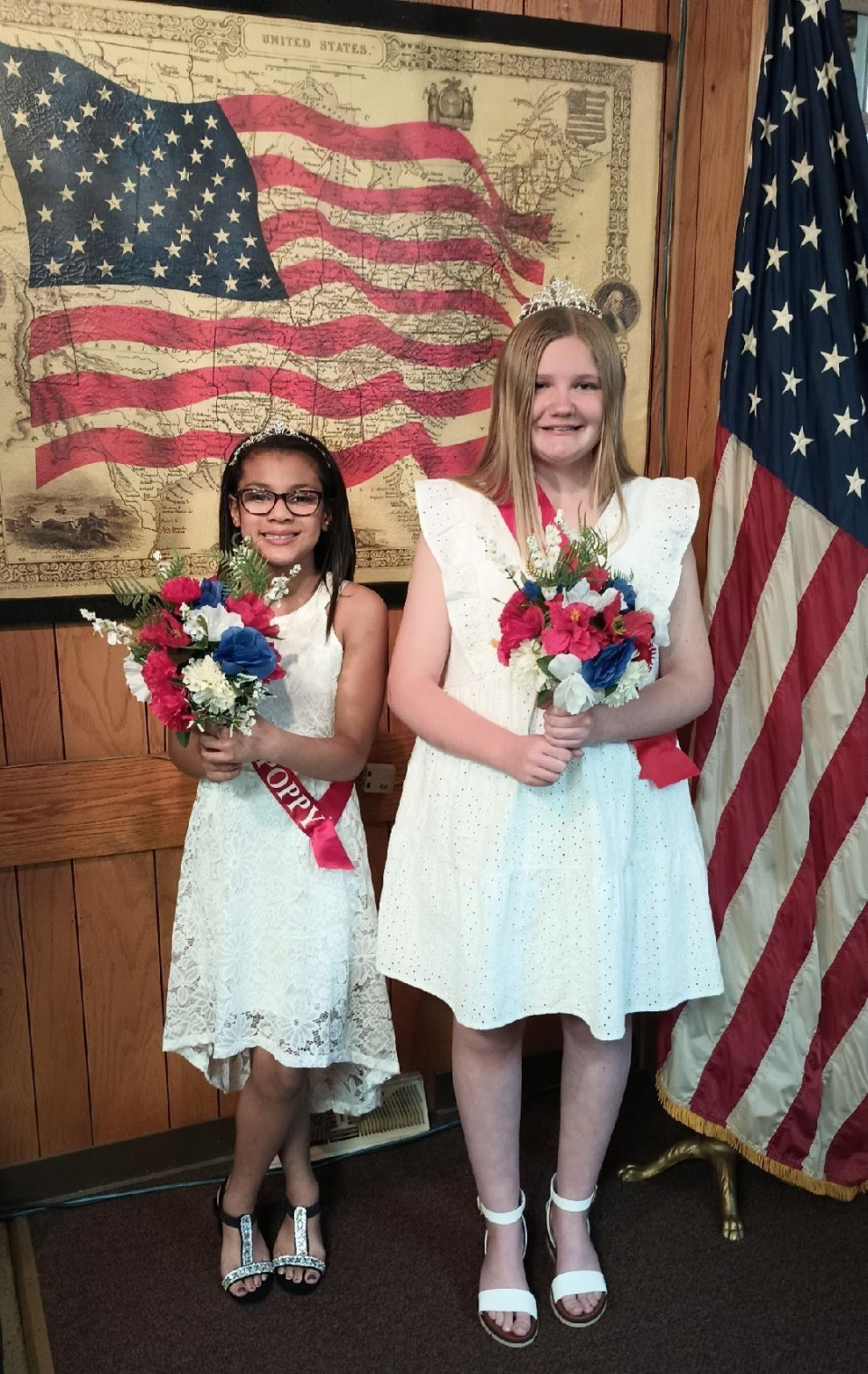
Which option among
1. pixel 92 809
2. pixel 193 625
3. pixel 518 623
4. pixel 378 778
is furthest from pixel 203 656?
pixel 378 778

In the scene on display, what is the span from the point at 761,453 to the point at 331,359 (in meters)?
0.93

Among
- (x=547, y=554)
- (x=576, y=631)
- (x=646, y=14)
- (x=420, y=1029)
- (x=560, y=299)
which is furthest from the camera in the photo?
(x=420, y=1029)

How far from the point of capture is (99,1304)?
2.11 m

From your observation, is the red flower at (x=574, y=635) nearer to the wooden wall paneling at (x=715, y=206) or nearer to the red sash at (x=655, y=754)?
the red sash at (x=655, y=754)

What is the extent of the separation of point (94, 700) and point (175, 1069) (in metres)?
0.90

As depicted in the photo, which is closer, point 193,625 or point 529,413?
point 193,625

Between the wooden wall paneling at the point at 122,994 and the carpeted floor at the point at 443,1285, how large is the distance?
20 centimetres

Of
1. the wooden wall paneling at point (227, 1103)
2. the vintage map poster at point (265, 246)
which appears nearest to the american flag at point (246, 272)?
the vintage map poster at point (265, 246)

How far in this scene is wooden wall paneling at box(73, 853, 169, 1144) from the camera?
2389mm

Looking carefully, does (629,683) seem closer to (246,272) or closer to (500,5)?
(246,272)

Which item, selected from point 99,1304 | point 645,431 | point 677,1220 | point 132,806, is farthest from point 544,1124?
point 645,431

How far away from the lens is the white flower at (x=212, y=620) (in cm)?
172

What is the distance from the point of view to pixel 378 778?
2.52 meters

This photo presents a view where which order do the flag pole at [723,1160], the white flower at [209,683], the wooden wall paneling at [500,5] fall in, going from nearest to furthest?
1. the white flower at [209,683]
2. the flag pole at [723,1160]
3. the wooden wall paneling at [500,5]
